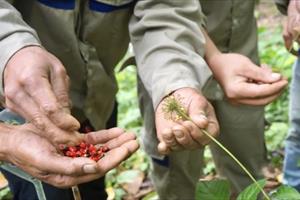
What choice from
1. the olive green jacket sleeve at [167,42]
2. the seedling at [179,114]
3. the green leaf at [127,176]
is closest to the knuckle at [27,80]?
the seedling at [179,114]

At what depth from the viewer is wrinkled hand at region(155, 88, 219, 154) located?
1487 millimetres

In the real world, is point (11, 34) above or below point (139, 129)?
above

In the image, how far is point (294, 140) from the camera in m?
2.44

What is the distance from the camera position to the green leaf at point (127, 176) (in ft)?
10.00

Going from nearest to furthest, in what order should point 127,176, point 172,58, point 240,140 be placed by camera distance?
point 172,58
point 240,140
point 127,176

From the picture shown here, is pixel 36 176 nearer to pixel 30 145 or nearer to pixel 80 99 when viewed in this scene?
pixel 30 145

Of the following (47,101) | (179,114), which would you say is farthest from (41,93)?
(179,114)

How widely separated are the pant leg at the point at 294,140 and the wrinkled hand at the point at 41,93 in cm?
124

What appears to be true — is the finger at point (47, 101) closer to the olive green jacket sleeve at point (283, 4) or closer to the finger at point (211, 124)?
the finger at point (211, 124)

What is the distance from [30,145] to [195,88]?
55cm

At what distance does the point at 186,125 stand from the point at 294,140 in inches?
43.2

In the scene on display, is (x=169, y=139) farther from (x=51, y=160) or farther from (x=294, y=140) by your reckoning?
(x=294, y=140)

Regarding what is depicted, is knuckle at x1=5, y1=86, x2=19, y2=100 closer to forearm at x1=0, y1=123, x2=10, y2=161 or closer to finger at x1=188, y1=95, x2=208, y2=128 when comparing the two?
forearm at x1=0, y1=123, x2=10, y2=161

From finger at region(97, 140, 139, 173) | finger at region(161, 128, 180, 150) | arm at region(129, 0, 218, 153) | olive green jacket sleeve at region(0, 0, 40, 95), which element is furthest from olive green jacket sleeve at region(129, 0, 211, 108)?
olive green jacket sleeve at region(0, 0, 40, 95)
